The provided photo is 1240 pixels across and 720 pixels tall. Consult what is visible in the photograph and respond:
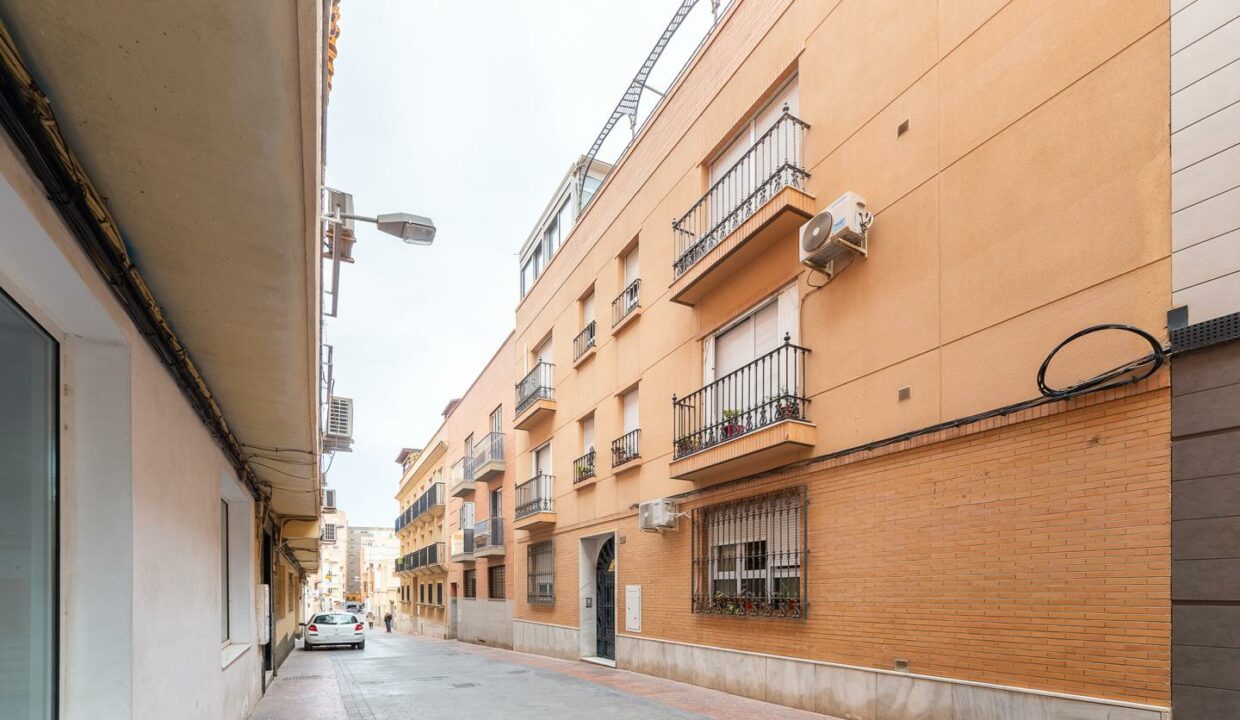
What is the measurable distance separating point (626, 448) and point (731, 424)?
453cm

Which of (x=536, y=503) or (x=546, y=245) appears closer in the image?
(x=536, y=503)

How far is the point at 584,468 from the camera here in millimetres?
16438

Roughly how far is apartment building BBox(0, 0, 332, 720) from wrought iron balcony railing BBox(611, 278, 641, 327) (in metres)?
9.69

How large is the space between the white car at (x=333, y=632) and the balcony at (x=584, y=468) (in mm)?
11905

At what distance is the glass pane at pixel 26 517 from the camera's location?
2.77 meters

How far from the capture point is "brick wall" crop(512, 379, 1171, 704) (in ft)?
18.0

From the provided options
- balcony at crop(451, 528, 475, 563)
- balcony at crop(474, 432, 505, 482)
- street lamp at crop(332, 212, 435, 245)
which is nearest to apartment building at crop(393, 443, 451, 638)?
balcony at crop(451, 528, 475, 563)

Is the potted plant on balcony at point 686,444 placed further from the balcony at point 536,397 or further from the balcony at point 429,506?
the balcony at point 429,506

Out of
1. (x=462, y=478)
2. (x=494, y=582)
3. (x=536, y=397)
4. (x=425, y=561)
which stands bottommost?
(x=425, y=561)

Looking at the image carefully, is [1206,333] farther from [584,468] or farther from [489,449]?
[489,449]

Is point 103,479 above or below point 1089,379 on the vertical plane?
below

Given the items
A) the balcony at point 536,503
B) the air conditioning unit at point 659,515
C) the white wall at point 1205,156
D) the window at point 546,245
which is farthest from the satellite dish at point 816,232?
the balcony at point 536,503

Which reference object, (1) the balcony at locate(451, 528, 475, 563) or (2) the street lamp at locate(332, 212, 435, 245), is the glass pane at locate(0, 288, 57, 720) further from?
(1) the balcony at locate(451, 528, 475, 563)

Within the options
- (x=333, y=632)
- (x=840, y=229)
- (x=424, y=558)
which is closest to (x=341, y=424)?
(x=840, y=229)
